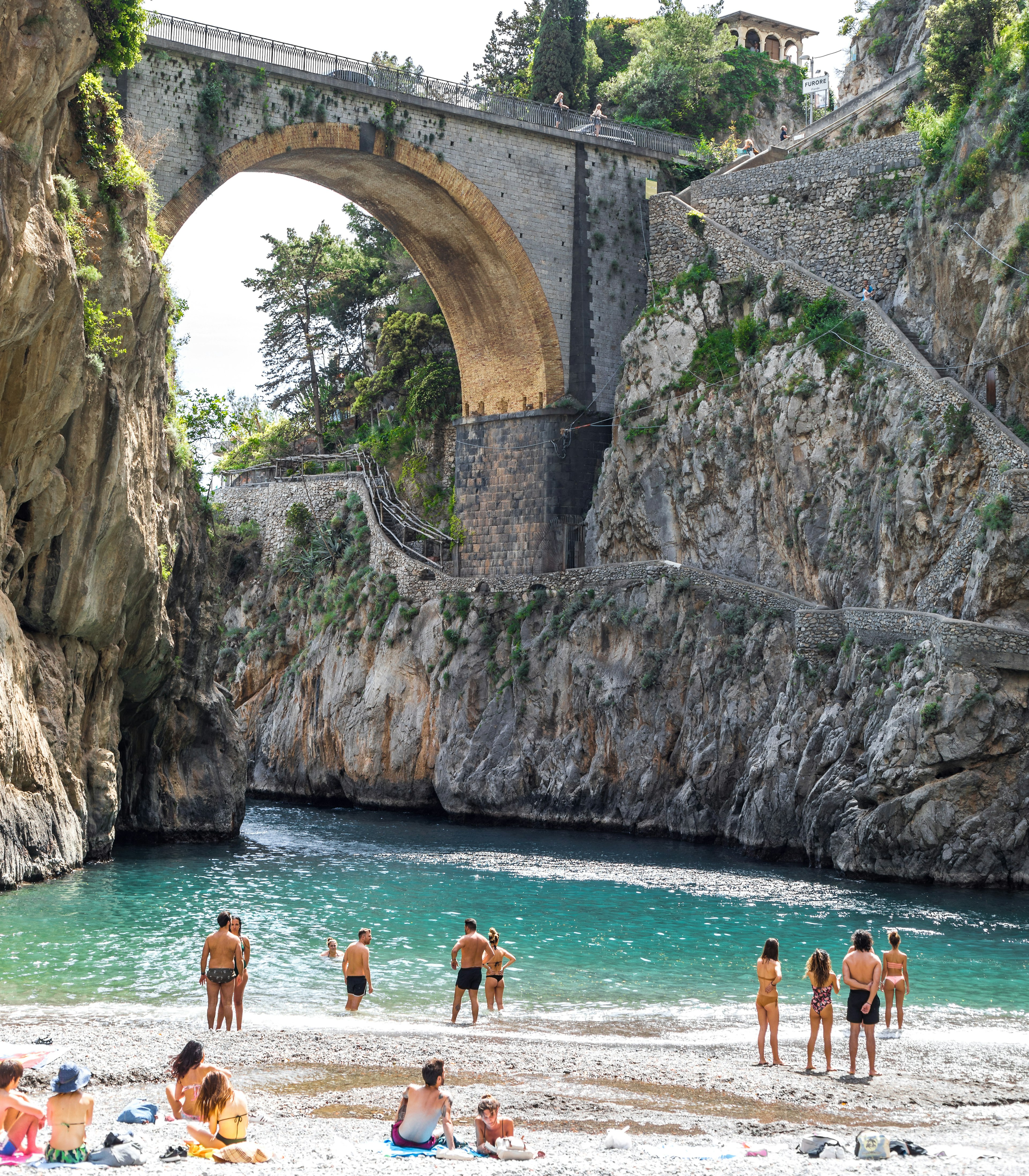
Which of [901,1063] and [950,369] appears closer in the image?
[901,1063]

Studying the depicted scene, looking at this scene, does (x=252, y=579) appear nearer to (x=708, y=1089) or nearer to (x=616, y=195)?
(x=616, y=195)

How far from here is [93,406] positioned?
26.9 metres

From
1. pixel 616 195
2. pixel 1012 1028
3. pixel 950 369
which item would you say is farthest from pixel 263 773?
pixel 1012 1028

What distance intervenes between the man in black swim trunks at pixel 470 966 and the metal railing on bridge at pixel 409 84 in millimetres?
24430

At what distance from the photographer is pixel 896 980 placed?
1658 cm

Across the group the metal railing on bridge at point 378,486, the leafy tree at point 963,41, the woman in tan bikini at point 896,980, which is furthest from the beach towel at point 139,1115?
the metal railing on bridge at point 378,486

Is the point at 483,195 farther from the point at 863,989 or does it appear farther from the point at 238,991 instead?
the point at 863,989

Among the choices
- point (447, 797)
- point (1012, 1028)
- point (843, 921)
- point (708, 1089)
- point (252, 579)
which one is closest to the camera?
point (708, 1089)

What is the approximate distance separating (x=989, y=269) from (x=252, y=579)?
29813 millimetres

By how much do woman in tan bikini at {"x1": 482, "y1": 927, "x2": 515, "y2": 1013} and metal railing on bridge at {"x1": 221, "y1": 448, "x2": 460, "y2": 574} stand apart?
29.5 meters

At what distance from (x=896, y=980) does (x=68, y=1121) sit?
9.94m

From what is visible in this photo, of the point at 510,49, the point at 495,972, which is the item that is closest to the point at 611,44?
the point at 510,49

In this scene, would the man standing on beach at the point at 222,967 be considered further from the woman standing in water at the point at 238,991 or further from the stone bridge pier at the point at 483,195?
the stone bridge pier at the point at 483,195

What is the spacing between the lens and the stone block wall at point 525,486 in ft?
147
